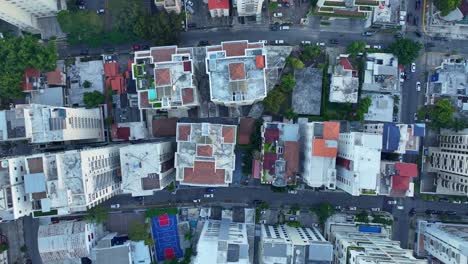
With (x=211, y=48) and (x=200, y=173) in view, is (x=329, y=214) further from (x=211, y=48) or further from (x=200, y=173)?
(x=211, y=48)

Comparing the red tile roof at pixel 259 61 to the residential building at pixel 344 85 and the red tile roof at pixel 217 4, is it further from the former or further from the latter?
the residential building at pixel 344 85

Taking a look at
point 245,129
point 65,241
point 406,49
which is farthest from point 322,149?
point 65,241

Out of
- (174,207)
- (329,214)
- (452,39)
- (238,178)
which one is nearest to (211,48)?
(238,178)

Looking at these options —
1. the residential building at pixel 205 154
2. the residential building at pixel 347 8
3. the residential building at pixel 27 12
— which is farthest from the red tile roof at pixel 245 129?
the residential building at pixel 27 12

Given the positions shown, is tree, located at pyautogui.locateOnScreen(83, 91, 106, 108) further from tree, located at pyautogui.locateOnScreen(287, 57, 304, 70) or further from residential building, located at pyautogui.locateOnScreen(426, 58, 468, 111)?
residential building, located at pyautogui.locateOnScreen(426, 58, 468, 111)

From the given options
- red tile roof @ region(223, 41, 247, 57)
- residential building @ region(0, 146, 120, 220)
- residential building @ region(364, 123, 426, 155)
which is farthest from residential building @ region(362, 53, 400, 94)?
residential building @ region(0, 146, 120, 220)
